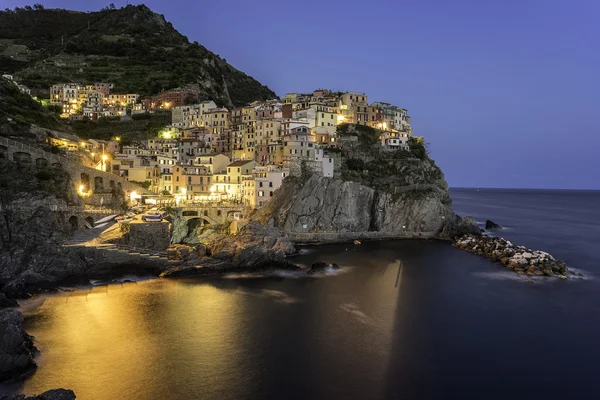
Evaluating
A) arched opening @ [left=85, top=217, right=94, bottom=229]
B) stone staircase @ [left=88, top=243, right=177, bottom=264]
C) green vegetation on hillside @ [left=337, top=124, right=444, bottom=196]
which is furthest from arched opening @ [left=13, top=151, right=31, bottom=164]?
green vegetation on hillside @ [left=337, top=124, right=444, bottom=196]

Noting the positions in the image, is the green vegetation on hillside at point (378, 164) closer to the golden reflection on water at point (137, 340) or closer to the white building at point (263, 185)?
the white building at point (263, 185)

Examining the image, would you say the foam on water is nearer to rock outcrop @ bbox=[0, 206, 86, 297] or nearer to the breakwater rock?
the breakwater rock

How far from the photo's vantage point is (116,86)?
84125 millimetres

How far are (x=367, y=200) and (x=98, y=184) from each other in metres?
30.1

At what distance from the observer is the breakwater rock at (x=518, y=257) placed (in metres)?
36.4

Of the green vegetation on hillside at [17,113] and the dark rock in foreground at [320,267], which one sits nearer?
the dark rock in foreground at [320,267]

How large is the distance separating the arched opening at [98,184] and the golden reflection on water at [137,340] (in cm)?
1645

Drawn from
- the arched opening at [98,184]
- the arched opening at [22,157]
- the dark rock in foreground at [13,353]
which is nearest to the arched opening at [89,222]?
the arched opening at [98,184]

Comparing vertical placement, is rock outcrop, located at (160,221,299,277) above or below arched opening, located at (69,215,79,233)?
below

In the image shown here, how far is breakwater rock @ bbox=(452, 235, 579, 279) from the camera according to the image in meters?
36.4

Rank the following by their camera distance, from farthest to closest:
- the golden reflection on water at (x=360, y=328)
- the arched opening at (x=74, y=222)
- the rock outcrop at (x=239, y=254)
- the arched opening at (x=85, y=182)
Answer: the arched opening at (x=85, y=182) → the arched opening at (x=74, y=222) → the rock outcrop at (x=239, y=254) → the golden reflection on water at (x=360, y=328)

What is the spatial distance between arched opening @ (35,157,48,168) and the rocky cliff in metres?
20.6

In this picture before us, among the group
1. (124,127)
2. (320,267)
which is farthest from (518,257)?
(124,127)

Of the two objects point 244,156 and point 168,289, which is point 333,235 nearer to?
point 244,156
